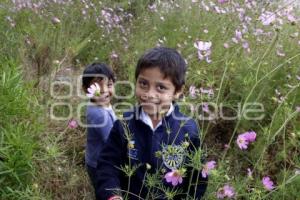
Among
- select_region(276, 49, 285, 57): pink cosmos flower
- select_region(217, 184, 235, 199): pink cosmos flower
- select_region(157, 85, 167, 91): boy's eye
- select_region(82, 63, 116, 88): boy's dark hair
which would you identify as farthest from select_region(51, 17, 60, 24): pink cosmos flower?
select_region(217, 184, 235, 199): pink cosmos flower

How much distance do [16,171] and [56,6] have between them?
2005 millimetres

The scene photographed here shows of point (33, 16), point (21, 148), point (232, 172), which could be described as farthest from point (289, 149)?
point (33, 16)

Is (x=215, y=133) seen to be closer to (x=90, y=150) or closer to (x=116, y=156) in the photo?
(x=90, y=150)

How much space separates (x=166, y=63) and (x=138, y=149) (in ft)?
1.02

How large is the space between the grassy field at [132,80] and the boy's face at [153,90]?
0.08 m

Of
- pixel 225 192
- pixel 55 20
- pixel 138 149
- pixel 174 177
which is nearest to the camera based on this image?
pixel 174 177

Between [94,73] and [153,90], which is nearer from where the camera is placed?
[153,90]

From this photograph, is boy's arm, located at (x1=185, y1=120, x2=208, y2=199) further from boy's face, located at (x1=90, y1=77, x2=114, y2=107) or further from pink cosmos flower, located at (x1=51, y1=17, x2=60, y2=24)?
pink cosmos flower, located at (x1=51, y1=17, x2=60, y2=24)

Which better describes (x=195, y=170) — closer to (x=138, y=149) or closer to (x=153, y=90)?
(x=138, y=149)

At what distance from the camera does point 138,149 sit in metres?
1.44

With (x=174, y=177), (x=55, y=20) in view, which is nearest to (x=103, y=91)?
(x=174, y=177)

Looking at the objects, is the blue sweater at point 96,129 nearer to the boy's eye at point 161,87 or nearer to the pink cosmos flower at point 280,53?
the boy's eye at point 161,87

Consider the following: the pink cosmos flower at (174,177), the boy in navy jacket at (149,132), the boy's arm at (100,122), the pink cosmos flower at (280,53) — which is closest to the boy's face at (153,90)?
the boy in navy jacket at (149,132)

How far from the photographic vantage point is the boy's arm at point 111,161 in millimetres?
1463
